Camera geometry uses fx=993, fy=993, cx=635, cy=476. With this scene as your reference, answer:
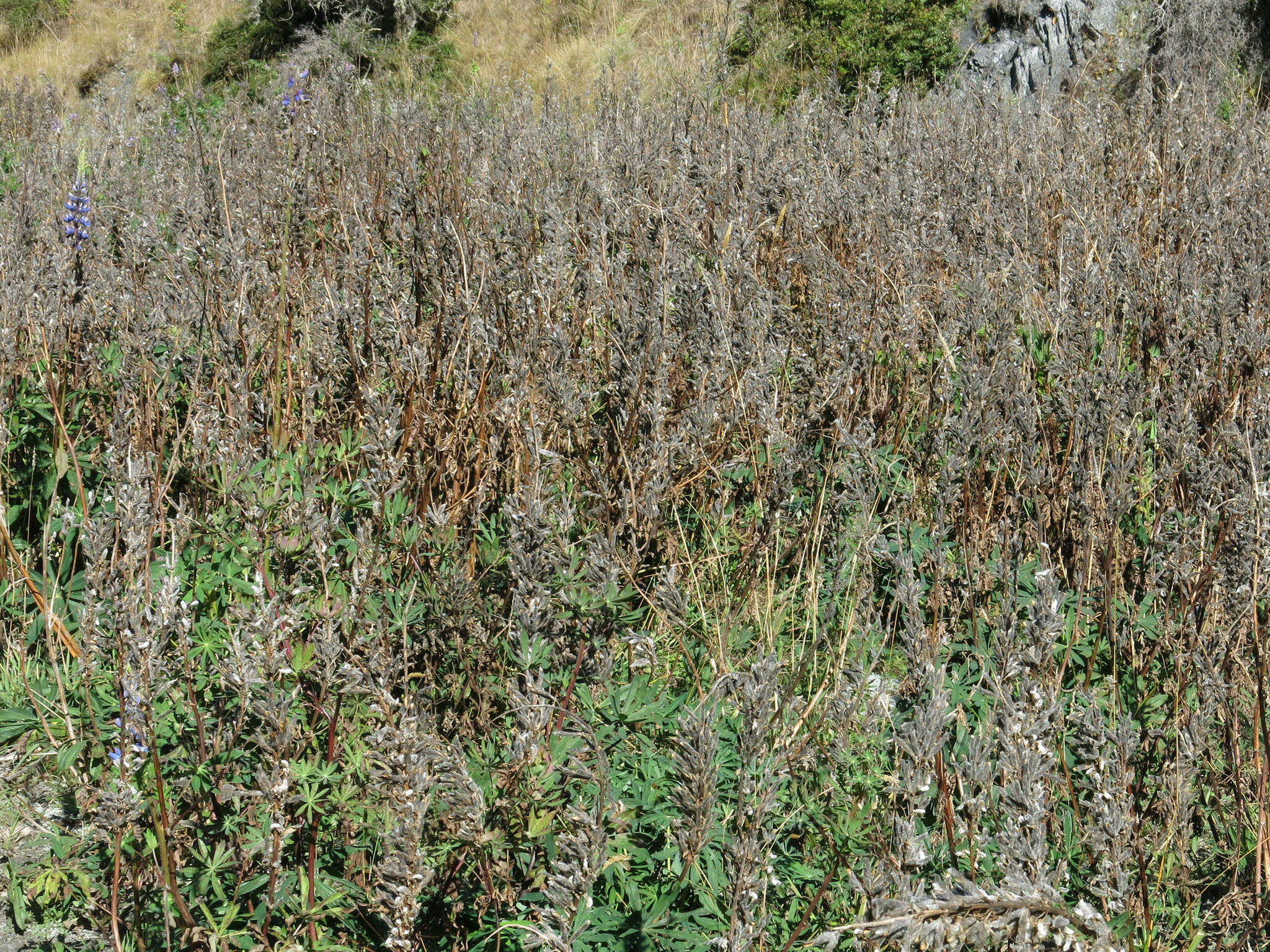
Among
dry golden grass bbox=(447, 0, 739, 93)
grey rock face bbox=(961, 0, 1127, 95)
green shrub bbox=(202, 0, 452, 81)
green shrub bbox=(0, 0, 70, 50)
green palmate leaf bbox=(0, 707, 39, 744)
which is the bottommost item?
green palmate leaf bbox=(0, 707, 39, 744)

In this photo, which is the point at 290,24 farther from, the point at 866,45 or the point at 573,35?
the point at 866,45

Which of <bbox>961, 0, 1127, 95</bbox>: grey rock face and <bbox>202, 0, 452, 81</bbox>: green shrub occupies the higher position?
<bbox>202, 0, 452, 81</bbox>: green shrub

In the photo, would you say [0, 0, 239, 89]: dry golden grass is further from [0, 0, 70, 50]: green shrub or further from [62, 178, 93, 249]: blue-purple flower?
[62, 178, 93, 249]: blue-purple flower

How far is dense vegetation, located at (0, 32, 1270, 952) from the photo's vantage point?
5.32ft

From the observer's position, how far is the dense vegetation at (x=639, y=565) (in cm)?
162

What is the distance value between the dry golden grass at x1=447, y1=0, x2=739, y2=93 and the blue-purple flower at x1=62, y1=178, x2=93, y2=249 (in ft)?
25.5

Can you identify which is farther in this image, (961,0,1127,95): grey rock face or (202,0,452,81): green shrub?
(202,0,452,81): green shrub

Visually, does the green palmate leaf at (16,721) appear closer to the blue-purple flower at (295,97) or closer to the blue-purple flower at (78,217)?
the blue-purple flower at (78,217)

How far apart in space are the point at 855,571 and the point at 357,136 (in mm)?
4691

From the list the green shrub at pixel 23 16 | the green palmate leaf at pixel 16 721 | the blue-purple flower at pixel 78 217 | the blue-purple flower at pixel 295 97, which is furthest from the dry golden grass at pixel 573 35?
the green shrub at pixel 23 16

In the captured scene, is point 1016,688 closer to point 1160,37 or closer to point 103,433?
point 103,433

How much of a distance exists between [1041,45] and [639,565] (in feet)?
28.4

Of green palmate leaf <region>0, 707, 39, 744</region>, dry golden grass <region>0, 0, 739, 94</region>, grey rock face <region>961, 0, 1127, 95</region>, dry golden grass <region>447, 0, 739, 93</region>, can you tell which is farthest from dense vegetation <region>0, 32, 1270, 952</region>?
dry golden grass <region>447, 0, 739, 93</region>

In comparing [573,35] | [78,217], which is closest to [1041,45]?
[573,35]
